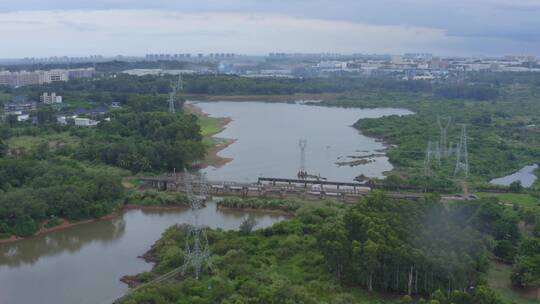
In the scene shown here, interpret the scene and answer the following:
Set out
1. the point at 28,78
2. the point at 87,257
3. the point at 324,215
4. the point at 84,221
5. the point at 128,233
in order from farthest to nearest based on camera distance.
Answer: the point at 28,78
the point at 84,221
the point at 128,233
the point at 324,215
the point at 87,257

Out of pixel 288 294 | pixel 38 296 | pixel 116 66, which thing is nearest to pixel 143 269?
pixel 38 296

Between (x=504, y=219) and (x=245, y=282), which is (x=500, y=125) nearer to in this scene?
(x=504, y=219)

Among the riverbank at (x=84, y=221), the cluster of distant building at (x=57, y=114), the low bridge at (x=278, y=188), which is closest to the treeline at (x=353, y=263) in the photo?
the riverbank at (x=84, y=221)

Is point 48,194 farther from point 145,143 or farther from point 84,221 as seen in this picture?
point 145,143

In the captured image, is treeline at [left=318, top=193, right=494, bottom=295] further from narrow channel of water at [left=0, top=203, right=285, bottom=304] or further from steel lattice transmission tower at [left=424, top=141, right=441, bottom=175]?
steel lattice transmission tower at [left=424, top=141, right=441, bottom=175]

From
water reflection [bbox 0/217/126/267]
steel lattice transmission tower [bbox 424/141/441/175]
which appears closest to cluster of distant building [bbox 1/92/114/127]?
water reflection [bbox 0/217/126/267]

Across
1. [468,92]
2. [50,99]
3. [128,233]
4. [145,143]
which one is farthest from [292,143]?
[468,92]
